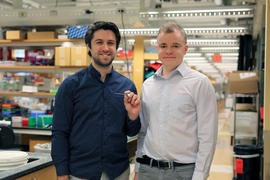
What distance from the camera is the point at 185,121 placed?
6.28 ft

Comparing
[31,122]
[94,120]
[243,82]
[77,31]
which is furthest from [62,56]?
[94,120]

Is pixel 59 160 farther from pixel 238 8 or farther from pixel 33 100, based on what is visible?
pixel 33 100

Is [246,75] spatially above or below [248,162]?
above

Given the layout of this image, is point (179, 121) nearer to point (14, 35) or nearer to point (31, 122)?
point (31, 122)

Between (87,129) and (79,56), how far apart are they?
425 cm

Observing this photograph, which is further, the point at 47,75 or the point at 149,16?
the point at 47,75

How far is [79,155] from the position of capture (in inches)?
76.4

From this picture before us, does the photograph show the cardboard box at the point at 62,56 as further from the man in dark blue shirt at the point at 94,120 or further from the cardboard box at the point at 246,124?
the man in dark blue shirt at the point at 94,120

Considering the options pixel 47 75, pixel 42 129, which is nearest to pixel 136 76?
pixel 47 75

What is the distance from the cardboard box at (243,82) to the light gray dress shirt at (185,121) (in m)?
4.61

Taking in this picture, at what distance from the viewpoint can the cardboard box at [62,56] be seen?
613 centimetres

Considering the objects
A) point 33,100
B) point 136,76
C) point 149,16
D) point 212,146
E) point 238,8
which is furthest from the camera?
point 136,76

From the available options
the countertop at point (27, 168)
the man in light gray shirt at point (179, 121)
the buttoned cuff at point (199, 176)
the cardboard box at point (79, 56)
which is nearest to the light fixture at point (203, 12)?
the cardboard box at point (79, 56)

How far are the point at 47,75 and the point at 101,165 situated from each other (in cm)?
505
